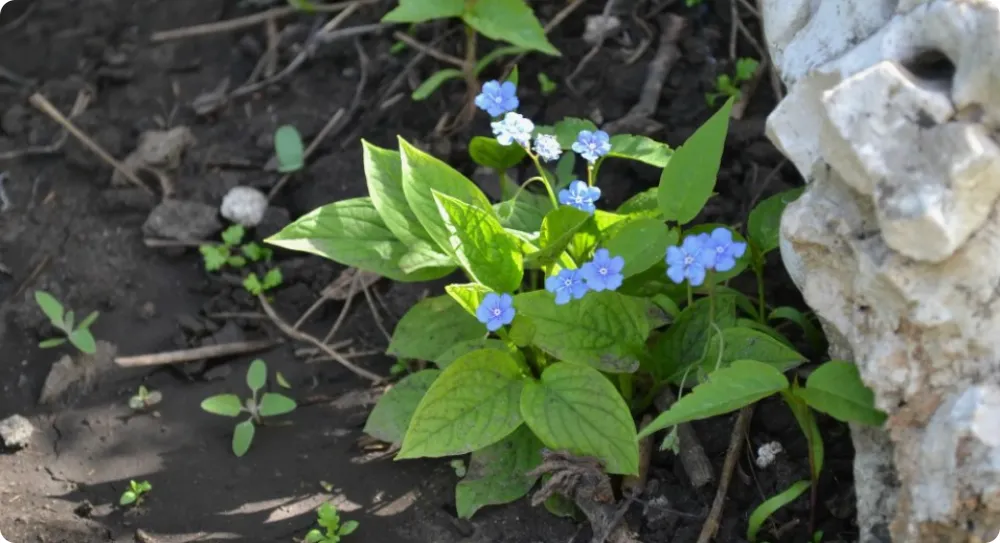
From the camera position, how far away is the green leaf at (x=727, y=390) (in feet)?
5.97

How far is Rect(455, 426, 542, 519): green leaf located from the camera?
2.25 metres

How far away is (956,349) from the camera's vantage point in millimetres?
1659

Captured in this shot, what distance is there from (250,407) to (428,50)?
1272 millimetres

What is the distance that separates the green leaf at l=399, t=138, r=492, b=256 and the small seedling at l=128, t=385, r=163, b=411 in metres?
0.87

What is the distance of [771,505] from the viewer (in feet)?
6.64

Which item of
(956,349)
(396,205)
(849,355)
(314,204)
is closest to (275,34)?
(314,204)

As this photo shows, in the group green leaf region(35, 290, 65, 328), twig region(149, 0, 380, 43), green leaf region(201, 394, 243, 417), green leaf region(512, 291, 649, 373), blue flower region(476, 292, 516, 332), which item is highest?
blue flower region(476, 292, 516, 332)

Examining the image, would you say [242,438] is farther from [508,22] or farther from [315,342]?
[508,22]

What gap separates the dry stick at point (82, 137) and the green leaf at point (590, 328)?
150cm

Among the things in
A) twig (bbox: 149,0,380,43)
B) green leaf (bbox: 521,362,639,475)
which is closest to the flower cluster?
green leaf (bbox: 521,362,639,475)

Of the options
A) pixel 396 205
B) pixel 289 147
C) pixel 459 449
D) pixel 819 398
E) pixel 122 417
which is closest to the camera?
pixel 819 398

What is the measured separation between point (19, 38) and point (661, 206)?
2.48 m

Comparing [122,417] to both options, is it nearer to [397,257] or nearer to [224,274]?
[224,274]

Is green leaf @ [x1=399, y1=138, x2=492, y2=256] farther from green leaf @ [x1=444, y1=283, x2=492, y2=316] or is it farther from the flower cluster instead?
the flower cluster
